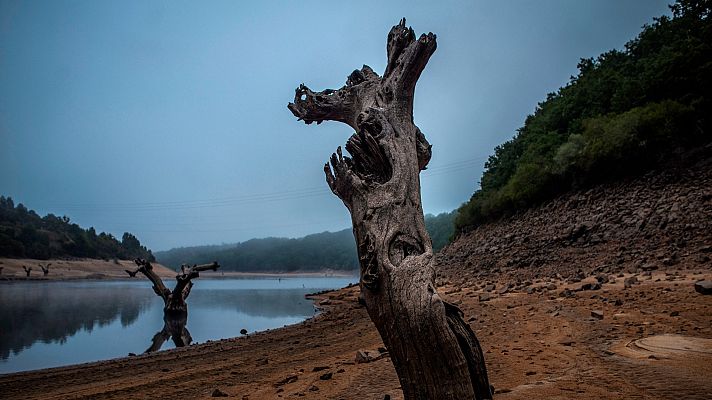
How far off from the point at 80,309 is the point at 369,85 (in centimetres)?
2136

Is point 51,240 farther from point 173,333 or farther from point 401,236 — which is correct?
point 401,236

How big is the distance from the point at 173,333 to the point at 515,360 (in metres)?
12.3

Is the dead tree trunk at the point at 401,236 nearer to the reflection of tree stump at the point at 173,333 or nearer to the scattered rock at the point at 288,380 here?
the scattered rock at the point at 288,380

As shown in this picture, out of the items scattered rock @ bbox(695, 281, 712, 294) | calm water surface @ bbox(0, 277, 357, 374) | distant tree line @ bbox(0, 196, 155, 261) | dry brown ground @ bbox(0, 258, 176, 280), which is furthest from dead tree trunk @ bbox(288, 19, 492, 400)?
distant tree line @ bbox(0, 196, 155, 261)

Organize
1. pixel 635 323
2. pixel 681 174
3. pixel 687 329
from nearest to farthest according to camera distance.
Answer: pixel 687 329
pixel 635 323
pixel 681 174

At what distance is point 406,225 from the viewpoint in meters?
3.42

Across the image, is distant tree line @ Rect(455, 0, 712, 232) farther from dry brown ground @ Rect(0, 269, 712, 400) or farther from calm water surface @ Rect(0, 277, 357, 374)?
calm water surface @ Rect(0, 277, 357, 374)

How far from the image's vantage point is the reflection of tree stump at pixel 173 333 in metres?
11.7

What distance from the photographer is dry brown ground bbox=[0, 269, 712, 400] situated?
3.47m

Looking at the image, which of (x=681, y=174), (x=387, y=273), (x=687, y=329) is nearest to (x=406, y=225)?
(x=387, y=273)

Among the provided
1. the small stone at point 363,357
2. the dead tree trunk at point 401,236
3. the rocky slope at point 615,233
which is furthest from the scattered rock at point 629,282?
the dead tree trunk at point 401,236

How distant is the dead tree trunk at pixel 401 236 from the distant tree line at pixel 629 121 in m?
16.5

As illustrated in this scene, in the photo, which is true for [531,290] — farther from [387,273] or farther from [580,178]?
[580,178]

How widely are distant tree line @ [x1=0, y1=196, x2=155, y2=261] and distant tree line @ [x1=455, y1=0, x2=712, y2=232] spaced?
65335 millimetres
